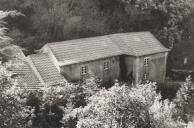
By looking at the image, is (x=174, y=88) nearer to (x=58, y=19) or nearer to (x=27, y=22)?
(x=58, y=19)

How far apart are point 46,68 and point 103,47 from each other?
827 centimetres

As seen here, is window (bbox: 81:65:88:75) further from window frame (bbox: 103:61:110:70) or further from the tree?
the tree

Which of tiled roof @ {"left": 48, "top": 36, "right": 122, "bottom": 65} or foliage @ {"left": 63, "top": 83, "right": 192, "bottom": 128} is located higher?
foliage @ {"left": 63, "top": 83, "right": 192, "bottom": 128}

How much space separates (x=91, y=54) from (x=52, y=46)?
15.3 ft

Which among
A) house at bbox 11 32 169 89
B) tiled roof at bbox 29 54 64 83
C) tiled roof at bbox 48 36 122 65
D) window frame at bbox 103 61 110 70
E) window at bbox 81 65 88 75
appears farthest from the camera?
window frame at bbox 103 61 110 70

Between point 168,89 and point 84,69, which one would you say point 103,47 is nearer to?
point 84,69

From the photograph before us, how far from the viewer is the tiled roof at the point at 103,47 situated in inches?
1586

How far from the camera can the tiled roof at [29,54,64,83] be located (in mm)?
37781

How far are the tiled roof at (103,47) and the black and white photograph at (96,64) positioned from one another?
0.12 metres

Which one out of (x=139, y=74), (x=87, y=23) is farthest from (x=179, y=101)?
(x=87, y=23)

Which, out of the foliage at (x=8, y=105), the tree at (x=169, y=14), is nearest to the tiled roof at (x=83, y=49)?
the tree at (x=169, y=14)

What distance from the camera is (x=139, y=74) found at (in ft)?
146

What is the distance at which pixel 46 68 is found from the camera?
Result: 39.0 meters

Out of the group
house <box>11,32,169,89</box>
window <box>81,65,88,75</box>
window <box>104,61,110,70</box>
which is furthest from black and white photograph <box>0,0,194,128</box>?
window <box>104,61,110,70</box>
